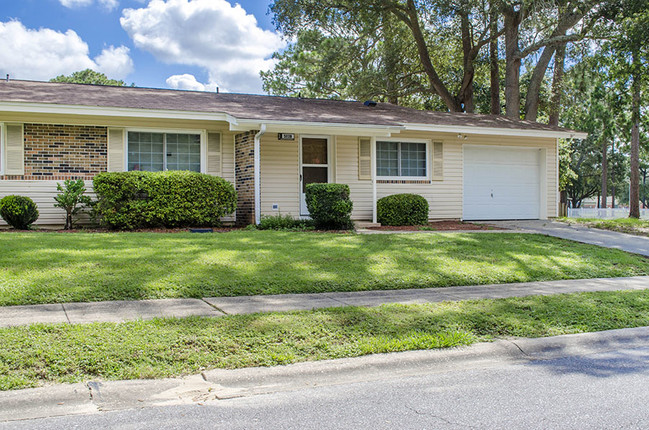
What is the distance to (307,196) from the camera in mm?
13320

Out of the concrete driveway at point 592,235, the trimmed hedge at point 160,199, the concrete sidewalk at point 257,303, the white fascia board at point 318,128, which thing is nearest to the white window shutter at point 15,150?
the trimmed hedge at point 160,199

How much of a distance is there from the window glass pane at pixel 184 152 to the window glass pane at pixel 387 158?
5.17 m

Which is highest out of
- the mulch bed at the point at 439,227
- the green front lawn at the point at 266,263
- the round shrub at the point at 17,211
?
the round shrub at the point at 17,211

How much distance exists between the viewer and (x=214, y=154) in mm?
14312

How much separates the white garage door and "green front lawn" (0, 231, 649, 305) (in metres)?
5.64

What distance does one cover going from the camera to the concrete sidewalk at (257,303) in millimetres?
5234

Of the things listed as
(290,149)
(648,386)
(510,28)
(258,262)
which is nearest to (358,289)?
(258,262)

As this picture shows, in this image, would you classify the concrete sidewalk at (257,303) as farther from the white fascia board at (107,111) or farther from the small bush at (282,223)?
the white fascia board at (107,111)

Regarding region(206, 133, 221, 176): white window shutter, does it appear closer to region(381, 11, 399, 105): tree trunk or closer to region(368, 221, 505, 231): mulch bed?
region(368, 221, 505, 231): mulch bed

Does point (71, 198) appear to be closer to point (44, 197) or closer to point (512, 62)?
point (44, 197)

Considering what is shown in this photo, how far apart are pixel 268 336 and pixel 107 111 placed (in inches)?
385

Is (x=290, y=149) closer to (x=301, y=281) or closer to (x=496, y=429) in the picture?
(x=301, y=281)

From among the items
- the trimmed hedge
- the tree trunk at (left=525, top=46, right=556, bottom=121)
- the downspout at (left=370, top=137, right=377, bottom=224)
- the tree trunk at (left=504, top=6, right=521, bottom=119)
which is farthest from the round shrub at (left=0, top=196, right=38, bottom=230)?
the tree trunk at (left=525, top=46, right=556, bottom=121)

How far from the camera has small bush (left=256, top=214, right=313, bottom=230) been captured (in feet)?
42.3
